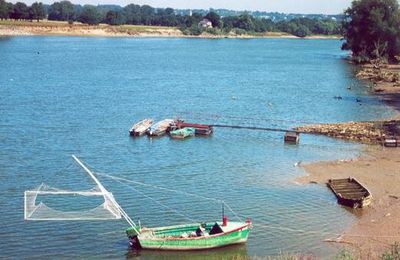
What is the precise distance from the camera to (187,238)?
32.8 m

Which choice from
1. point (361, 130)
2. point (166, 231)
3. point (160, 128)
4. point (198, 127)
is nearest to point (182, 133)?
point (160, 128)

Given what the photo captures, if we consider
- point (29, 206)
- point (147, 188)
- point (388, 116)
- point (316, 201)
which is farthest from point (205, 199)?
point (388, 116)

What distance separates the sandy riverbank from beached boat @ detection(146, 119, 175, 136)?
15998 millimetres

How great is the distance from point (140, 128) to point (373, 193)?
83.0 ft

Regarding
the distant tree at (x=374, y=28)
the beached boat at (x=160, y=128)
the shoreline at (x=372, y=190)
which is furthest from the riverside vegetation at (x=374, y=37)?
the shoreline at (x=372, y=190)

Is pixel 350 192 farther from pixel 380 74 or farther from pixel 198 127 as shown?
pixel 380 74

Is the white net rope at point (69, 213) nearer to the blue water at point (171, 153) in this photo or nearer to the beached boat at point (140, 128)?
the blue water at point (171, 153)

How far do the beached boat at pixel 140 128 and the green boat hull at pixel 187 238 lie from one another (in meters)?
26.5

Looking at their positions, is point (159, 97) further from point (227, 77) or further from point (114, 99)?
point (227, 77)

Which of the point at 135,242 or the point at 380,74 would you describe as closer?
the point at 135,242

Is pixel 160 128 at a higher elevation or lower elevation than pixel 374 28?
lower

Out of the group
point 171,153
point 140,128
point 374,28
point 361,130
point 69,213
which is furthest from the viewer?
point 374,28

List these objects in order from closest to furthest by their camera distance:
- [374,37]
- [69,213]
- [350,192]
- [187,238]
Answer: [187,238] < [69,213] < [350,192] < [374,37]

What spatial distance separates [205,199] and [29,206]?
39.6ft
